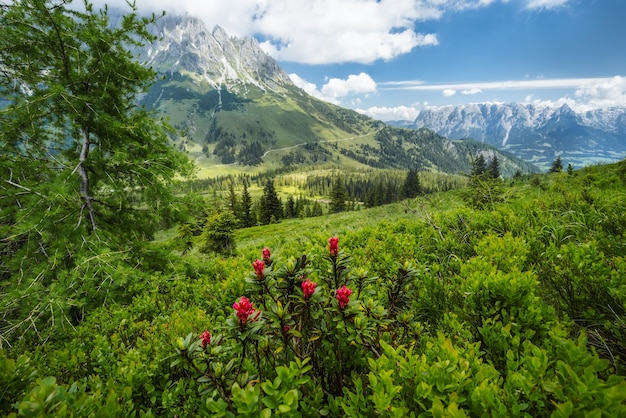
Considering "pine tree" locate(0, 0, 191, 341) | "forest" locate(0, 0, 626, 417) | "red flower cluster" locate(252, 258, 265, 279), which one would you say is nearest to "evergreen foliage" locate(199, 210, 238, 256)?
"forest" locate(0, 0, 626, 417)

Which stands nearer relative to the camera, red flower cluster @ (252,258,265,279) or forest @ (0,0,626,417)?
forest @ (0,0,626,417)

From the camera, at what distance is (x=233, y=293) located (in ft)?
16.3

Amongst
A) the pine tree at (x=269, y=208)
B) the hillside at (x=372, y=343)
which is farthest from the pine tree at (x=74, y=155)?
the pine tree at (x=269, y=208)

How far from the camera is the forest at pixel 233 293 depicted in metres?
1.91

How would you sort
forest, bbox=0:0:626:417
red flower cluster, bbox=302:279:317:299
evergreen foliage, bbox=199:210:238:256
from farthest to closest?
1. evergreen foliage, bbox=199:210:238:256
2. red flower cluster, bbox=302:279:317:299
3. forest, bbox=0:0:626:417

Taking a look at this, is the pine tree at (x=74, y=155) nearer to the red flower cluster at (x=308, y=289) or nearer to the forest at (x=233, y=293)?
the forest at (x=233, y=293)

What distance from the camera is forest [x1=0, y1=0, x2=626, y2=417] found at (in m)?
1.91

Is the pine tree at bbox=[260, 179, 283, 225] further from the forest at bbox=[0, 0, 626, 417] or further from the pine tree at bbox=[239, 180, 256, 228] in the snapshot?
the forest at bbox=[0, 0, 626, 417]

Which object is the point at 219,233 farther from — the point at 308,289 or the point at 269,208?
the point at 269,208

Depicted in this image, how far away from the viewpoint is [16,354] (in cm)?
403

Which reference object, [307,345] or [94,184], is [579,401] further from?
[94,184]

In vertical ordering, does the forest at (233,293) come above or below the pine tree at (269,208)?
above

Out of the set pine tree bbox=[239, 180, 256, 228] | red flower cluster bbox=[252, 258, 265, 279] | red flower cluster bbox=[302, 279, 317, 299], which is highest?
red flower cluster bbox=[252, 258, 265, 279]

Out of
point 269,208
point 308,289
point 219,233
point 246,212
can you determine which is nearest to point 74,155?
point 308,289
